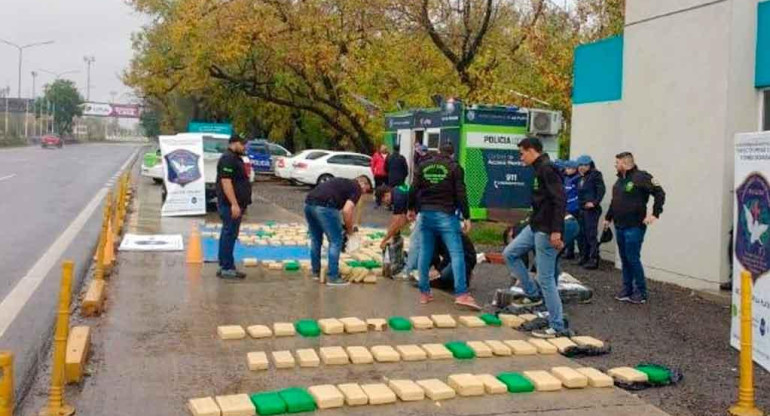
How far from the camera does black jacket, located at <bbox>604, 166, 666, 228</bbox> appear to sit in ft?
31.8

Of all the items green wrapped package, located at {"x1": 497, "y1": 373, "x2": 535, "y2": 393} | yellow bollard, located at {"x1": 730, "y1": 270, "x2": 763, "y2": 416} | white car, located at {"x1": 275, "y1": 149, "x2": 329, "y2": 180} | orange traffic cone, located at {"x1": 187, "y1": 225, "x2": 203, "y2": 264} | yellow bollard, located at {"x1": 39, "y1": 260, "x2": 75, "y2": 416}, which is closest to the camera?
yellow bollard, located at {"x1": 39, "y1": 260, "x2": 75, "y2": 416}

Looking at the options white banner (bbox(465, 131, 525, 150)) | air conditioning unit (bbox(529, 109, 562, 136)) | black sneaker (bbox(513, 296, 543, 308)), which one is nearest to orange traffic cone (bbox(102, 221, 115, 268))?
black sneaker (bbox(513, 296, 543, 308))

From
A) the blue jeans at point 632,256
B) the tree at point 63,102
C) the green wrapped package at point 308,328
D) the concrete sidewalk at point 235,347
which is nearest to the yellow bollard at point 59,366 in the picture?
the concrete sidewalk at point 235,347

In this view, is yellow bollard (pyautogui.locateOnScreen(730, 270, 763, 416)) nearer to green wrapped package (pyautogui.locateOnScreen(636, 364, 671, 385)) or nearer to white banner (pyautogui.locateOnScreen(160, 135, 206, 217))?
green wrapped package (pyautogui.locateOnScreen(636, 364, 671, 385))

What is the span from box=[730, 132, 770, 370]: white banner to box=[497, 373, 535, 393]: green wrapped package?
2.06 m

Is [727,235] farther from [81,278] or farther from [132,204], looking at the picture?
[132,204]

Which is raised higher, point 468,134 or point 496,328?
point 468,134

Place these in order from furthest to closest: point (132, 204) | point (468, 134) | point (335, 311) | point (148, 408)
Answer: point (132, 204), point (468, 134), point (335, 311), point (148, 408)

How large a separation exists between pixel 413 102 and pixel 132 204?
390 inches

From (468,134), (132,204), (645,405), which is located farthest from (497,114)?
(645,405)

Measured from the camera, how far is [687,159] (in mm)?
10953

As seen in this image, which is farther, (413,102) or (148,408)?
(413,102)

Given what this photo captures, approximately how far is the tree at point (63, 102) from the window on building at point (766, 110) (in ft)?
400

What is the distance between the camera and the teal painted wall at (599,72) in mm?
13359
